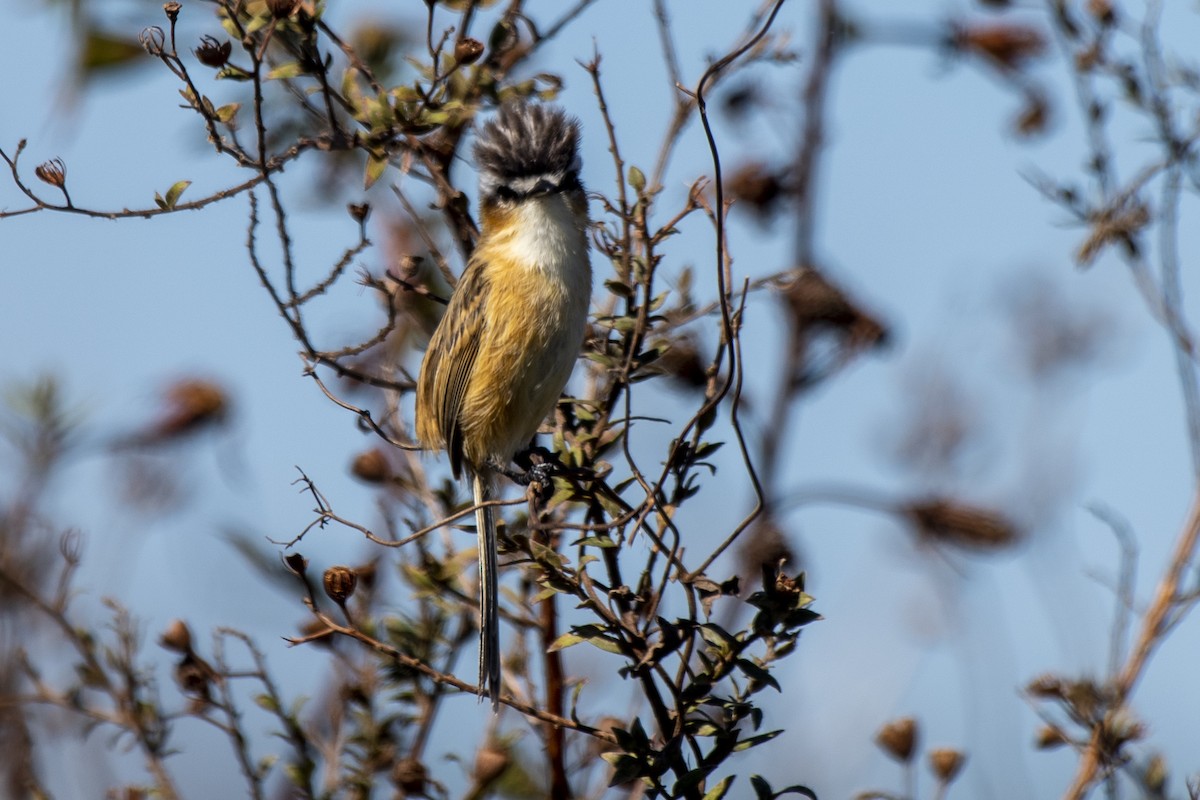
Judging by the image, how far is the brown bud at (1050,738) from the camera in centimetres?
310

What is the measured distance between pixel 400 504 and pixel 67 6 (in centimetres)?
153

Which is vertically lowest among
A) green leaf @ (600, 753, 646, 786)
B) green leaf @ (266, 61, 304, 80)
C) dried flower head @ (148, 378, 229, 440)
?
green leaf @ (600, 753, 646, 786)

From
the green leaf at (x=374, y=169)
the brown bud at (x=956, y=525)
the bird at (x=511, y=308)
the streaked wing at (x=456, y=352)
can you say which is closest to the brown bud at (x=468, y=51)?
the green leaf at (x=374, y=169)

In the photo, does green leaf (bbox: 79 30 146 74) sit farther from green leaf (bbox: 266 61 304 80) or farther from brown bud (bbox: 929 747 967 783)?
brown bud (bbox: 929 747 967 783)

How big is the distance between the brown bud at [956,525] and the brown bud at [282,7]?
8.14 ft

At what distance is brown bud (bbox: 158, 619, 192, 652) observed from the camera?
125 inches

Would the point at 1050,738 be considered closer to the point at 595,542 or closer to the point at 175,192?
the point at 595,542

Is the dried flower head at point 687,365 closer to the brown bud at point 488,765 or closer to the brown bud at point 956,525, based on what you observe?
the brown bud at point 956,525

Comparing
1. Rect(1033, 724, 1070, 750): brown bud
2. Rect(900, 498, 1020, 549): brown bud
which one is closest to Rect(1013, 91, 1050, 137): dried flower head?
Rect(900, 498, 1020, 549): brown bud

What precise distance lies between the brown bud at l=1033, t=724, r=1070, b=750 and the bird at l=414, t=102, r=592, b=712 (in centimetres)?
147

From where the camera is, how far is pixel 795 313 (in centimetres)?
448

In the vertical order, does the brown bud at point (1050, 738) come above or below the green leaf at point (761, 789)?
above

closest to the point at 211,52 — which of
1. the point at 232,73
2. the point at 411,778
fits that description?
the point at 232,73

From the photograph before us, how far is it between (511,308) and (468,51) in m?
1.01
